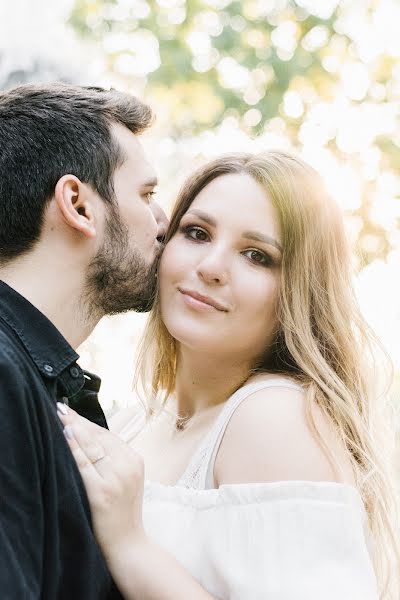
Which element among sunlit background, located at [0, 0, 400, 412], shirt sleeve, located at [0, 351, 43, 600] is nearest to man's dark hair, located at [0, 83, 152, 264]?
shirt sleeve, located at [0, 351, 43, 600]

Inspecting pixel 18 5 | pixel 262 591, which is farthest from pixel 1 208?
pixel 18 5

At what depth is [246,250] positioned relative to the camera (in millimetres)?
2316

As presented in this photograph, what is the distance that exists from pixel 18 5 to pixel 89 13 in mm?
2243

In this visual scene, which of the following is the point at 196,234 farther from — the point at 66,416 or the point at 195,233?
the point at 66,416

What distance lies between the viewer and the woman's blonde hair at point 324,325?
2.24 m

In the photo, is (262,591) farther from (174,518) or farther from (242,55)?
(242,55)

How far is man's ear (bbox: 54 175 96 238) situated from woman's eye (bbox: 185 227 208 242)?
473 millimetres

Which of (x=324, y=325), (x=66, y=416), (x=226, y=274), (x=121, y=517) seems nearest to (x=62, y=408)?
(x=66, y=416)

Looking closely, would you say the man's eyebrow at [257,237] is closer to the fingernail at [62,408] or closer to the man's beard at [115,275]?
the man's beard at [115,275]

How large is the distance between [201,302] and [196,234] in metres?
0.24

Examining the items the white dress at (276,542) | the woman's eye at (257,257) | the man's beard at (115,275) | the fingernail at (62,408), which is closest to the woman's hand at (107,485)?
the fingernail at (62,408)

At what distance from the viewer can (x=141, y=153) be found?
7.24 feet

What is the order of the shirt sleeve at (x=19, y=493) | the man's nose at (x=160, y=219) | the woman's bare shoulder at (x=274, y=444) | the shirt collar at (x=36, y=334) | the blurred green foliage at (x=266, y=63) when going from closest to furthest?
the shirt sleeve at (x=19, y=493) → the shirt collar at (x=36, y=334) → the woman's bare shoulder at (x=274, y=444) → the man's nose at (x=160, y=219) → the blurred green foliage at (x=266, y=63)

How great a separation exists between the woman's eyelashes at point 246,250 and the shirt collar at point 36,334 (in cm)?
70
